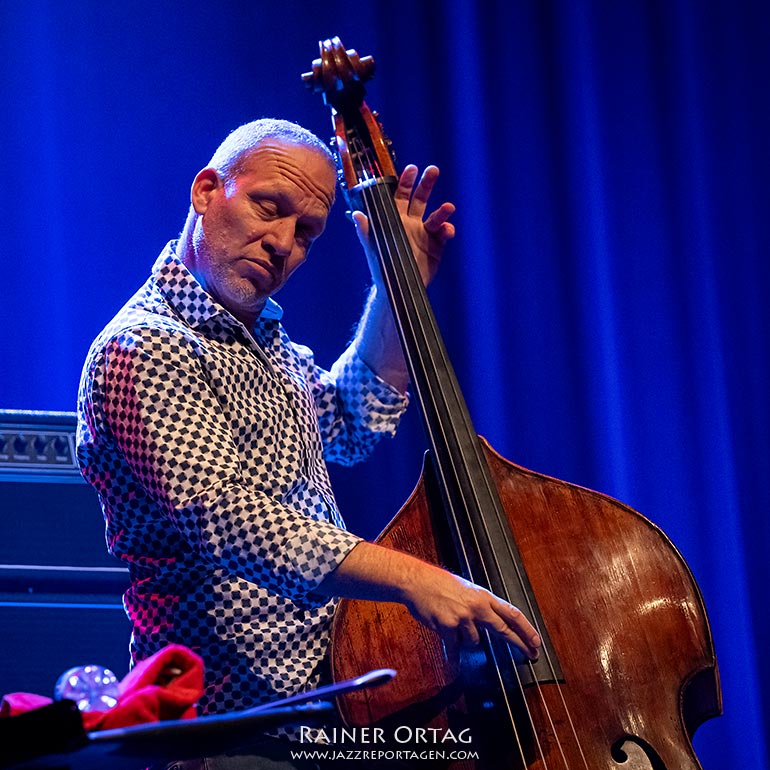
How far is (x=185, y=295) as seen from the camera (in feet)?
5.16

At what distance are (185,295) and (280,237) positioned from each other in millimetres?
178

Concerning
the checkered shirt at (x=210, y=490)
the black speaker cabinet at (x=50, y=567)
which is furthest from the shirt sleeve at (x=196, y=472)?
the black speaker cabinet at (x=50, y=567)

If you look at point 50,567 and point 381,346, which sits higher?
point 381,346

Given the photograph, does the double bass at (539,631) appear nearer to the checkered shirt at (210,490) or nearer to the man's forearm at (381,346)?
the checkered shirt at (210,490)

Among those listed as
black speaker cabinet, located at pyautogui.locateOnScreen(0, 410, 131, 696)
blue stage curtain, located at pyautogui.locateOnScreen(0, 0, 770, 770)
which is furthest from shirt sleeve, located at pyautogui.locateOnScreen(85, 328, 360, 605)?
blue stage curtain, located at pyautogui.locateOnScreen(0, 0, 770, 770)

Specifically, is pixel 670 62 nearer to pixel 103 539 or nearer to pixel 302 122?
pixel 302 122

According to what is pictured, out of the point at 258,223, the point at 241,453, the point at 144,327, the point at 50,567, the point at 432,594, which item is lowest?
the point at 50,567

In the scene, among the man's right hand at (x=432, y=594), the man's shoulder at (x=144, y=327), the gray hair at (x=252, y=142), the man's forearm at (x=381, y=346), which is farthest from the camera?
the man's forearm at (x=381, y=346)

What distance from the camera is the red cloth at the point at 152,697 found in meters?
0.81

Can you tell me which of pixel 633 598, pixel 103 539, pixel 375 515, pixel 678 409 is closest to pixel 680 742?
pixel 633 598

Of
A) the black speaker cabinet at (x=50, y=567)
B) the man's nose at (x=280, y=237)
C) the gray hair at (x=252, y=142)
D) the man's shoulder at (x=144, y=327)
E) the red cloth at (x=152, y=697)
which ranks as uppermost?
the gray hair at (x=252, y=142)

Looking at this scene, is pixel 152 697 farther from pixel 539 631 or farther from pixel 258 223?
pixel 258 223

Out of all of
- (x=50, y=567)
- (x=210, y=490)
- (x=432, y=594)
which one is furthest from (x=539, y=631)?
(x=50, y=567)

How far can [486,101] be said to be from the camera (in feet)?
9.18
